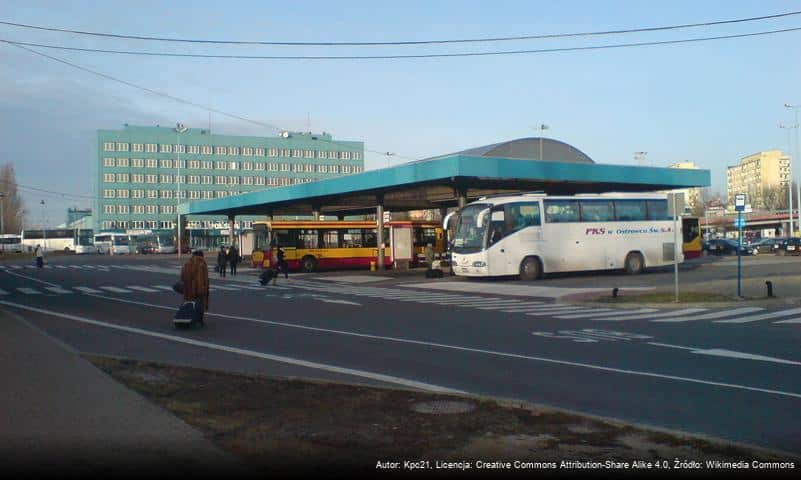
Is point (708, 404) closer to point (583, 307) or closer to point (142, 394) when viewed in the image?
point (142, 394)

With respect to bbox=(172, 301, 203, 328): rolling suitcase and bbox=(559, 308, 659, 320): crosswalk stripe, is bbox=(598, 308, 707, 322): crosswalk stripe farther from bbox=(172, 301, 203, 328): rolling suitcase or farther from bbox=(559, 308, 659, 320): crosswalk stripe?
bbox=(172, 301, 203, 328): rolling suitcase

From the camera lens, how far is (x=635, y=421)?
301 inches

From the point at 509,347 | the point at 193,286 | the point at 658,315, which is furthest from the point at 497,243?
the point at 509,347

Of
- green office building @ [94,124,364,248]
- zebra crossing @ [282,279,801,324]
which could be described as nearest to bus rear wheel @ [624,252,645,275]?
zebra crossing @ [282,279,801,324]

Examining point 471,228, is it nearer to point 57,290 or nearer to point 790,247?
point 57,290

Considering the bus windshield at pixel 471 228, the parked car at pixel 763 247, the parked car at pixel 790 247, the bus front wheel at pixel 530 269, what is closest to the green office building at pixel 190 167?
the parked car at pixel 763 247

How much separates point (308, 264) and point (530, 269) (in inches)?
655

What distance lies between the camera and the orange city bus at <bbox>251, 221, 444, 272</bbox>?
44500 mm

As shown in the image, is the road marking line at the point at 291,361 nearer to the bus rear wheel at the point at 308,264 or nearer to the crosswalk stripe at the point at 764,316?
the crosswalk stripe at the point at 764,316

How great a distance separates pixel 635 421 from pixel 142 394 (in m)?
5.59

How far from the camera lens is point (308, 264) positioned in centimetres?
4566

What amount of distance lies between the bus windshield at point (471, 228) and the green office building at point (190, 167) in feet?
A: 210

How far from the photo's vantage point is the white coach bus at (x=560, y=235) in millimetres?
32938

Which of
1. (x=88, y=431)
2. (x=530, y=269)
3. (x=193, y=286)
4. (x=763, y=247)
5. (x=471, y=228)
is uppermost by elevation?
(x=471, y=228)
